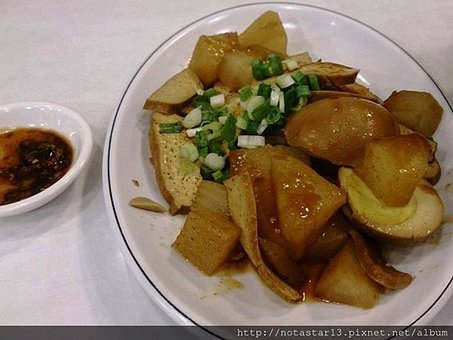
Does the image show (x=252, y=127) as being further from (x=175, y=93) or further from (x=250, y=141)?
(x=175, y=93)

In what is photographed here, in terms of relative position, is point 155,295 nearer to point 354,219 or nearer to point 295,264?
point 295,264

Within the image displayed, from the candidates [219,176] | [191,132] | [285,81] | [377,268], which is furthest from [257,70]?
[377,268]

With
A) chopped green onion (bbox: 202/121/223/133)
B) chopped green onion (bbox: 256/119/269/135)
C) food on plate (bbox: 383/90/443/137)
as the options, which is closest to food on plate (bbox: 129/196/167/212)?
chopped green onion (bbox: 202/121/223/133)

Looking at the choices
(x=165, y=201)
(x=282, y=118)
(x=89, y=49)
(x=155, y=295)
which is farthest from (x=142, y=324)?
(x=89, y=49)

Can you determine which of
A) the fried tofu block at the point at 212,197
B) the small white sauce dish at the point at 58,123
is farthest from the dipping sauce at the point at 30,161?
the fried tofu block at the point at 212,197

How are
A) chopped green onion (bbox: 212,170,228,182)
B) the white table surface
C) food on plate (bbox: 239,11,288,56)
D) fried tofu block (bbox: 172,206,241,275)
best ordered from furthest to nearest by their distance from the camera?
food on plate (bbox: 239,11,288,56) < chopped green onion (bbox: 212,170,228,182) < the white table surface < fried tofu block (bbox: 172,206,241,275)

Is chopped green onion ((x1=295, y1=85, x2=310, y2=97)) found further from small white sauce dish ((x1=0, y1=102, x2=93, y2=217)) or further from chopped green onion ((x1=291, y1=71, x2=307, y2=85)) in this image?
small white sauce dish ((x1=0, y1=102, x2=93, y2=217))
